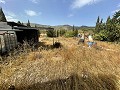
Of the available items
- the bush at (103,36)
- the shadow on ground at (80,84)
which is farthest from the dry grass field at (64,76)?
the bush at (103,36)

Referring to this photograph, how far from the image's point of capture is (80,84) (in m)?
3.44

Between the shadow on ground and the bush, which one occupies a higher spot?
the bush

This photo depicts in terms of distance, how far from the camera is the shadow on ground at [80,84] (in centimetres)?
331

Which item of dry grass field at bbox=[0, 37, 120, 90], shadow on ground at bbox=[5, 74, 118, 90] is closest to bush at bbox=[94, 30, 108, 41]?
dry grass field at bbox=[0, 37, 120, 90]

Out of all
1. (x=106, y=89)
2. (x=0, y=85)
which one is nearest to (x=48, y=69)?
(x=0, y=85)

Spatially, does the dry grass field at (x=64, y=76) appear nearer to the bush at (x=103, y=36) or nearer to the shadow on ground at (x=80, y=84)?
the shadow on ground at (x=80, y=84)

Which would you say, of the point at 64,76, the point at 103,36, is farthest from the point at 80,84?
the point at 103,36

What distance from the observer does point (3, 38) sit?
7465 mm

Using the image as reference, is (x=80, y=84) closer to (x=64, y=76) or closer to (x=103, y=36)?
(x=64, y=76)

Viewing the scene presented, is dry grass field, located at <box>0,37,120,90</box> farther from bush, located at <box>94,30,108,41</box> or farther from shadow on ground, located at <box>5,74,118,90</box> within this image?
bush, located at <box>94,30,108,41</box>

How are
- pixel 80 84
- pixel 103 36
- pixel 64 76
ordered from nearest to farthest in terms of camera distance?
1. pixel 80 84
2. pixel 64 76
3. pixel 103 36

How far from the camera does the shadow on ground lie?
331cm

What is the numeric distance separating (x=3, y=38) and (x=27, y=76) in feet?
14.9

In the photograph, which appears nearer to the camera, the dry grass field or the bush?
the dry grass field
